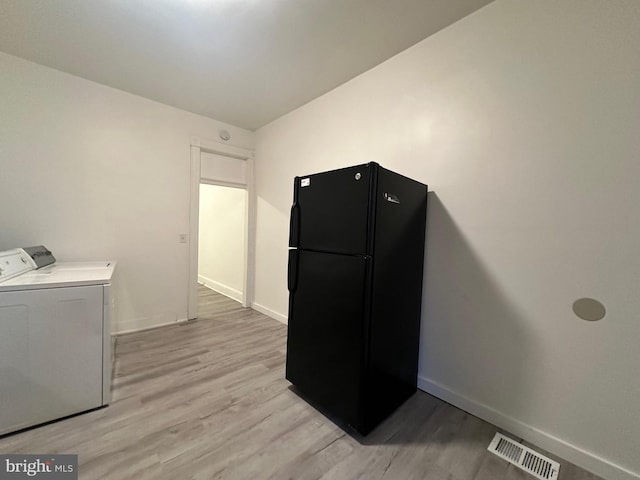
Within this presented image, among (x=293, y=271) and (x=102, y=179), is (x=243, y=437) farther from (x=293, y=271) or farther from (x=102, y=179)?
(x=102, y=179)

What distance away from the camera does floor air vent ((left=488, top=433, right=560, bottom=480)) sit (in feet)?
4.30

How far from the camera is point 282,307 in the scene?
3.34m

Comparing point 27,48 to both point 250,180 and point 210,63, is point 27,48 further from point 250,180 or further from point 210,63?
point 250,180

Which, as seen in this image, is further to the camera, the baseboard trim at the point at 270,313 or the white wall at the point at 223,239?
the white wall at the point at 223,239

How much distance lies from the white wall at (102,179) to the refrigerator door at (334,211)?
6.70 feet

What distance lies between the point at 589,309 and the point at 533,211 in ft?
1.97

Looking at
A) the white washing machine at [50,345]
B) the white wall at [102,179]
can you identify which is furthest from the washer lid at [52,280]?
the white wall at [102,179]

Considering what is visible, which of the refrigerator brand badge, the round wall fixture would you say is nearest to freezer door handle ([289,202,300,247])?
the refrigerator brand badge

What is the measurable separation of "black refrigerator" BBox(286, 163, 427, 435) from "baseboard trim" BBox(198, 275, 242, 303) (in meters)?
2.62

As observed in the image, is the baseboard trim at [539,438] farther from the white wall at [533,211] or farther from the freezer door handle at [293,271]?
the freezer door handle at [293,271]

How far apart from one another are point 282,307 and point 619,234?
3046 mm

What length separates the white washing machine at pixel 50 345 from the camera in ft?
4.66

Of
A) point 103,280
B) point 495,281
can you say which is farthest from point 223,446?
point 495,281

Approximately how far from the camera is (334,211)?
1.61 meters
